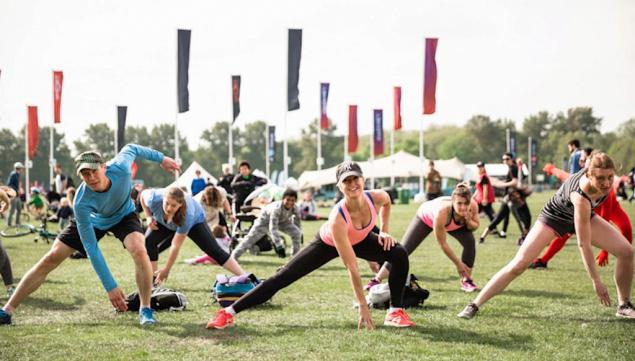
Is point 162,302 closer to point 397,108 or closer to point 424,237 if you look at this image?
point 424,237

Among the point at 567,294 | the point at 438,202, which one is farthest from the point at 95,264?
the point at 567,294

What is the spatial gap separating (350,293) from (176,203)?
2608 mm

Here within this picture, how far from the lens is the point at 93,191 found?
654 centimetres

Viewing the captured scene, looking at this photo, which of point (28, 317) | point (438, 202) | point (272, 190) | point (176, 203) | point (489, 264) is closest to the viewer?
point (28, 317)

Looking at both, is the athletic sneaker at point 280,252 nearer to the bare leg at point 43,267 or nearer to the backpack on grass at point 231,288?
the backpack on grass at point 231,288

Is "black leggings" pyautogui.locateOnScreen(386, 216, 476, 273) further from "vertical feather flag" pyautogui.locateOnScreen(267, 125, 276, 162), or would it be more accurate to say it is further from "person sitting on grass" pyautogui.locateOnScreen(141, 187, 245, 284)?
"vertical feather flag" pyautogui.locateOnScreen(267, 125, 276, 162)

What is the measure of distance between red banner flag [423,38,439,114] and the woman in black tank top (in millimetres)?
27662

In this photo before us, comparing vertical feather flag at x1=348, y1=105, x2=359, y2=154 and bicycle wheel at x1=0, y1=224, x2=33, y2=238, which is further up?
vertical feather flag at x1=348, y1=105, x2=359, y2=154

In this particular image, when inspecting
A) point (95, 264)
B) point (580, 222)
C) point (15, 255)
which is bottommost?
point (15, 255)

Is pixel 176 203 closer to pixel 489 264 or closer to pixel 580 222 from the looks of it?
pixel 580 222

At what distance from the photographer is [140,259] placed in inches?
268

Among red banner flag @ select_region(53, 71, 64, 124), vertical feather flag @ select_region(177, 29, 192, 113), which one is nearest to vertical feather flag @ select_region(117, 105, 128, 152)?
red banner flag @ select_region(53, 71, 64, 124)

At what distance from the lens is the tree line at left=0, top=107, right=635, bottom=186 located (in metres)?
110

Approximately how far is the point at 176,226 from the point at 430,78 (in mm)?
26656
